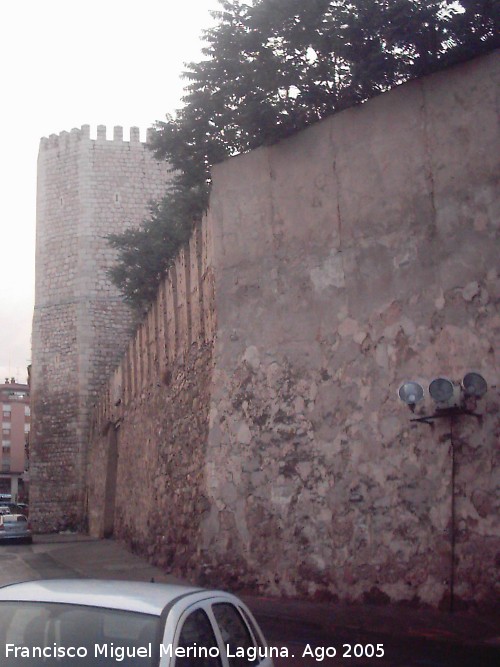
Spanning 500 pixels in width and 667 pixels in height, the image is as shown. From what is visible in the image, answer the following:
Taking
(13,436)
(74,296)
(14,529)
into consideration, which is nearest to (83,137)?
(74,296)

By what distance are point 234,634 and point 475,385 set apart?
228 inches

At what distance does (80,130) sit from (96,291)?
7.75m

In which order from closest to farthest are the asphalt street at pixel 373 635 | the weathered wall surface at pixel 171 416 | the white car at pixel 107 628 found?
the white car at pixel 107 628
the asphalt street at pixel 373 635
the weathered wall surface at pixel 171 416

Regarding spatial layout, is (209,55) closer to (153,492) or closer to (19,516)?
(153,492)

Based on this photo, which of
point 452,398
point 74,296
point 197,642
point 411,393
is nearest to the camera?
point 197,642

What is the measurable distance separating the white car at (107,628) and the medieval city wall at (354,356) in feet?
19.7

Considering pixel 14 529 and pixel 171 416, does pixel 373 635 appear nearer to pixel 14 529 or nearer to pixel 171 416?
pixel 171 416

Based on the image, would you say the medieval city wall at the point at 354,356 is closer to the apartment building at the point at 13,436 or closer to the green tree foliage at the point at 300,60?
the green tree foliage at the point at 300,60

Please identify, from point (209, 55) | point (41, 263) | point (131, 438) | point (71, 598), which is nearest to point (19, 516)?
point (131, 438)

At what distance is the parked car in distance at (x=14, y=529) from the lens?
25281 mm

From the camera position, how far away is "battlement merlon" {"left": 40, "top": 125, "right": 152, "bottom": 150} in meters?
36.8

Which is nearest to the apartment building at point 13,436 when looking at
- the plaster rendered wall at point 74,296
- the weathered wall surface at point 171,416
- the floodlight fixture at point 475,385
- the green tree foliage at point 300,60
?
the plaster rendered wall at point 74,296

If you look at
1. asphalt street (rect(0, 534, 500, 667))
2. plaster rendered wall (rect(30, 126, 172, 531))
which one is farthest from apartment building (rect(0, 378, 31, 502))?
asphalt street (rect(0, 534, 500, 667))

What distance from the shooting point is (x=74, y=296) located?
35000 mm
